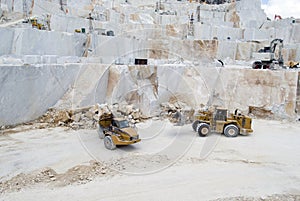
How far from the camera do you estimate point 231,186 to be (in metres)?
6.70

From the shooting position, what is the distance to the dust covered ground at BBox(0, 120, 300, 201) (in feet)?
20.7

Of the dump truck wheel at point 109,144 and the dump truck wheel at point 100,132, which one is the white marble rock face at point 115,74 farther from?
the dump truck wheel at point 109,144

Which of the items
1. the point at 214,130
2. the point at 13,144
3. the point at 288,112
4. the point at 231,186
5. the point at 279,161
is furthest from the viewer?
the point at 288,112

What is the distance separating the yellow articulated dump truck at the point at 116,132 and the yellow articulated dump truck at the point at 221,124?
3.22 m

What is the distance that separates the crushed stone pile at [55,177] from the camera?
645 centimetres

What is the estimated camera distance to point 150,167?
7.71m

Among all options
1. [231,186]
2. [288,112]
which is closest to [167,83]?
[288,112]

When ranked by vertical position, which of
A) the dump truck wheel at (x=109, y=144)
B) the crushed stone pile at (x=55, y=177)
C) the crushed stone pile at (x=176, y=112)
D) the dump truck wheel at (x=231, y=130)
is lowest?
the crushed stone pile at (x=55, y=177)

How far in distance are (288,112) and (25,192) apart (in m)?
13.5

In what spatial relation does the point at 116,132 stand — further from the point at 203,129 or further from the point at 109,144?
the point at 203,129

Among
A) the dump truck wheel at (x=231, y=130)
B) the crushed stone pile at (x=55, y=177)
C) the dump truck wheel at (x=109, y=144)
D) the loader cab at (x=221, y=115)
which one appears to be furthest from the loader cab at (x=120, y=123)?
the dump truck wheel at (x=231, y=130)

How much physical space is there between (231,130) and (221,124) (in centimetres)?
49

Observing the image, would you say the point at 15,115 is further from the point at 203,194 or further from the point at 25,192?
the point at 203,194

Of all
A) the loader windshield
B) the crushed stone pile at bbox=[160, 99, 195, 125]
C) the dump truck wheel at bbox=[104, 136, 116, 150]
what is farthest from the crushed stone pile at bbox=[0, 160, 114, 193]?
the crushed stone pile at bbox=[160, 99, 195, 125]
